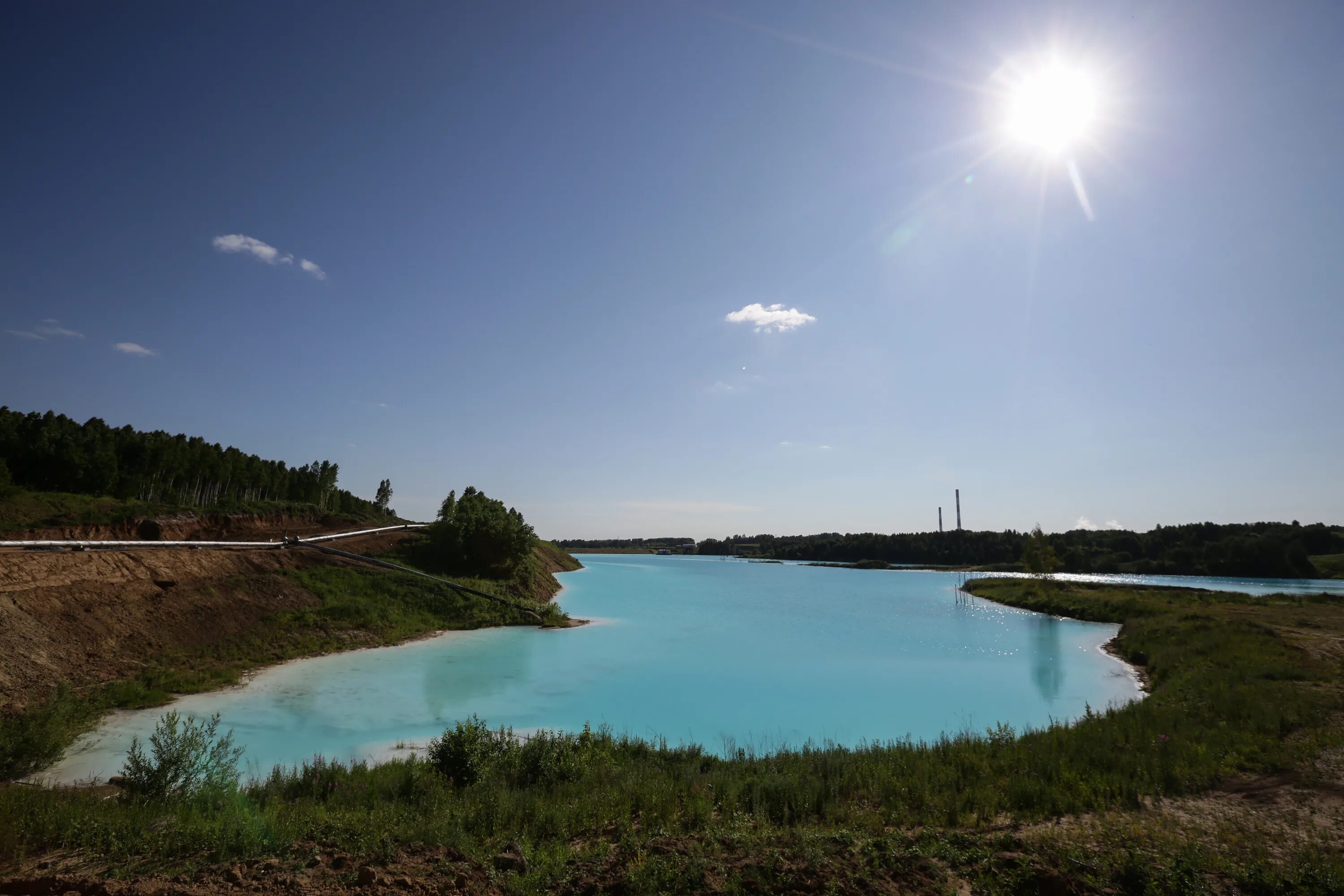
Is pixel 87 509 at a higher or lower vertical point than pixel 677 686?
higher

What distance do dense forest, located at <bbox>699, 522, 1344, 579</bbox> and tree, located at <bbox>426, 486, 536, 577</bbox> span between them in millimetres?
68525

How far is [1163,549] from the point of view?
379ft

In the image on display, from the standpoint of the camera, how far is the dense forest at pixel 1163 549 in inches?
3765

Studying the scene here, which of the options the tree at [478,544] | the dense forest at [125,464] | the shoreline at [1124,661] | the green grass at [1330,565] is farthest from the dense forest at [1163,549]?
the dense forest at [125,464]

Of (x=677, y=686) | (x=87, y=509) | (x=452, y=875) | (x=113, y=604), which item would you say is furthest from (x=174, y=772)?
(x=87, y=509)

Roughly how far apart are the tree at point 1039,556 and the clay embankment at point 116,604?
60.7 m

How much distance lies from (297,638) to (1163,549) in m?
146

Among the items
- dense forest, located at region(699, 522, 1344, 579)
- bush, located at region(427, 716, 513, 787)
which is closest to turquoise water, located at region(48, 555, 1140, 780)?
bush, located at region(427, 716, 513, 787)

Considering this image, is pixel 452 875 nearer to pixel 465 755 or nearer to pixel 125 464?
pixel 465 755

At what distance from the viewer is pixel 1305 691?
1583 centimetres

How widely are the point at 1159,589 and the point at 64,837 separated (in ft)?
252

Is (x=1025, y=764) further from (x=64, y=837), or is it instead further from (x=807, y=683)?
(x=64, y=837)

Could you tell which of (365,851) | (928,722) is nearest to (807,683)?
(928,722)

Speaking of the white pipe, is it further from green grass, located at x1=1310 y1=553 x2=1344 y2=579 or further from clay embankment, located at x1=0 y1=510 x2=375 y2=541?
green grass, located at x1=1310 y1=553 x2=1344 y2=579
